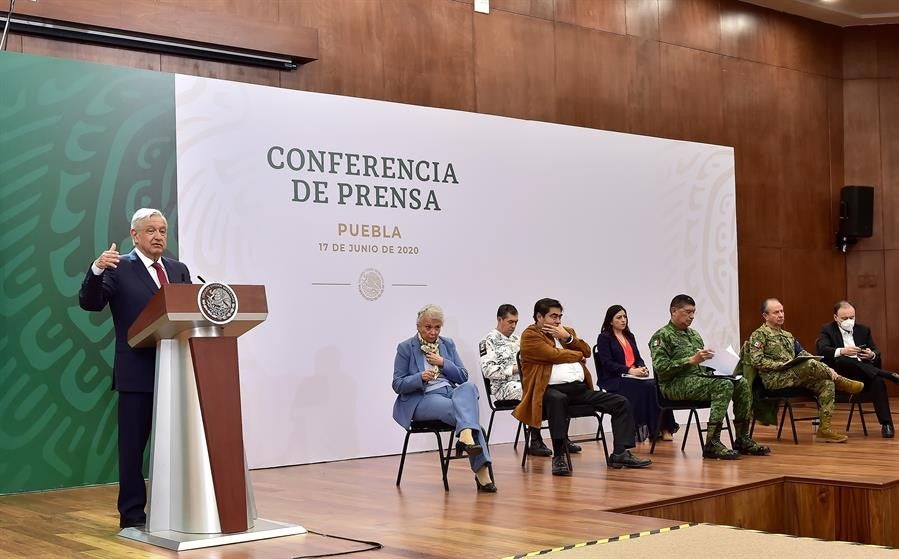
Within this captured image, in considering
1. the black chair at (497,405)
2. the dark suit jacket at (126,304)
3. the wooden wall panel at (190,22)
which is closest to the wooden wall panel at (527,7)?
the wooden wall panel at (190,22)

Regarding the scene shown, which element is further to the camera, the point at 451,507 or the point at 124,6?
the point at 124,6

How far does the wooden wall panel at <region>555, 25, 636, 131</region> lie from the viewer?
9.74 meters

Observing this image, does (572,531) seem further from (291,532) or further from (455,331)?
(455,331)

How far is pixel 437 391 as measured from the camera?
6031mm

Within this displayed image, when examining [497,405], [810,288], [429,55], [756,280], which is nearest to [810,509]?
[497,405]

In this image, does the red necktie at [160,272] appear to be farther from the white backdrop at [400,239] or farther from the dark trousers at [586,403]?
the dark trousers at [586,403]

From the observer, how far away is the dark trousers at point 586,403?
21.3ft

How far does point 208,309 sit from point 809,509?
11.3 feet

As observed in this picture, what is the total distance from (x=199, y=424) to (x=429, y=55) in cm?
→ 499

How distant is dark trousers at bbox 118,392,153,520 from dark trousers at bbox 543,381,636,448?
2559mm

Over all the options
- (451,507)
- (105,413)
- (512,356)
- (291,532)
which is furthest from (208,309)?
(512,356)

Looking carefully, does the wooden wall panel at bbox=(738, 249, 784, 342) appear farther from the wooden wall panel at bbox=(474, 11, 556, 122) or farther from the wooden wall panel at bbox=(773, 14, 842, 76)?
the wooden wall panel at bbox=(474, 11, 556, 122)

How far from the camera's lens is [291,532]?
4.60 m

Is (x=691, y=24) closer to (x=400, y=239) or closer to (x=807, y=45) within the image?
(x=807, y=45)
